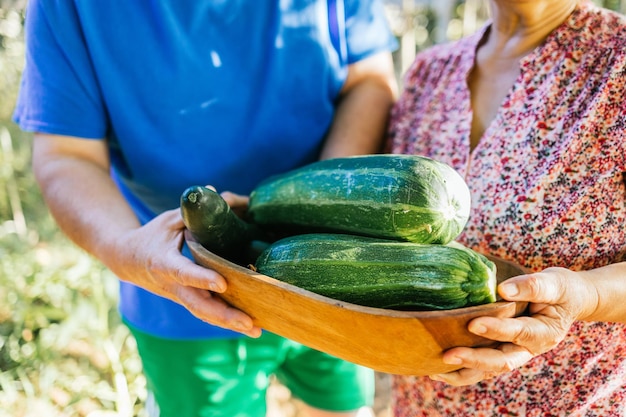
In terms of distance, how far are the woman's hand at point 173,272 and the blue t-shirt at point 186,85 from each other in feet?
0.84

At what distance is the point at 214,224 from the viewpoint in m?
0.96

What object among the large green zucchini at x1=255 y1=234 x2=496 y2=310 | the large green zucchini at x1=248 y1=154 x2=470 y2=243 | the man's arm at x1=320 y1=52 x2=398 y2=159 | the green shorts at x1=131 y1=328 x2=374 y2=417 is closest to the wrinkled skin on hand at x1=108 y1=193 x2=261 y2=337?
the large green zucchini at x1=255 y1=234 x2=496 y2=310

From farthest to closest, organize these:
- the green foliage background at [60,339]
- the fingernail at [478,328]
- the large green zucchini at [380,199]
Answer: the green foliage background at [60,339] → the large green zucchini at [380,199] → the fingernail at [478,328]

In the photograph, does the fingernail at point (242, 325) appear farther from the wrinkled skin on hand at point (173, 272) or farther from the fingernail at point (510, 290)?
the fingernail at point (510, 290)

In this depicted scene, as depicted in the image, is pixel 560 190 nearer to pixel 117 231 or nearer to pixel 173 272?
pixel 173 272

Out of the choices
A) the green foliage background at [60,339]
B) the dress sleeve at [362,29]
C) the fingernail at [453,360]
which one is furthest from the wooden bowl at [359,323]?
the green foliage background at [60,339]

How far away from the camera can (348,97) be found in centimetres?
137

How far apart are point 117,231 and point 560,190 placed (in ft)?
2.90

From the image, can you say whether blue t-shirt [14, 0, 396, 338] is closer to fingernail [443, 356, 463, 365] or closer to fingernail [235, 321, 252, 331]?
fingernail [235, 321, 252, 331]

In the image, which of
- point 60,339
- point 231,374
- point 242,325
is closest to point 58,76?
point 242,325

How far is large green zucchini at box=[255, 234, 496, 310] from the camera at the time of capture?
792 mm

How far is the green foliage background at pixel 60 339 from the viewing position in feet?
6.84

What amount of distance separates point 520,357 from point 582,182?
37cm

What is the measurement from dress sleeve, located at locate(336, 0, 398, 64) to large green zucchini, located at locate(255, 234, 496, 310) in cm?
64
